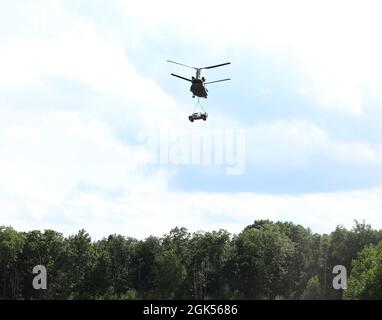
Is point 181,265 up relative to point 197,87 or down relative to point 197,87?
down

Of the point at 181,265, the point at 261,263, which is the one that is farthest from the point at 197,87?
the point at 261,263

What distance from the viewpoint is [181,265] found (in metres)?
145

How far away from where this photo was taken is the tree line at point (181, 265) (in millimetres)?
145000

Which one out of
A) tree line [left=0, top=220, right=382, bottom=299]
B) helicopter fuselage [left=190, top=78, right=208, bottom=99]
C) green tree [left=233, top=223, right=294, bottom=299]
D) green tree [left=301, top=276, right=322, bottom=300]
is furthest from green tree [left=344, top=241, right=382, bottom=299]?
helicopter fuselage [left=190, top=78, right=208, bottom=99]

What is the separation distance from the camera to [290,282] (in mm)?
152750

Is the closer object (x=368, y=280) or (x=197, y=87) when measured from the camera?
(x=197, y=87)

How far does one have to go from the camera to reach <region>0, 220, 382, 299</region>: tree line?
145 m

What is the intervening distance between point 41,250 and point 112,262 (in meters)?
17.4

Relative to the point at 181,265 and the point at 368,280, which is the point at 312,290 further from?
the point at 368,280

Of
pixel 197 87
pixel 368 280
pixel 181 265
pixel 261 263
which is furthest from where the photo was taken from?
pixel 261 263

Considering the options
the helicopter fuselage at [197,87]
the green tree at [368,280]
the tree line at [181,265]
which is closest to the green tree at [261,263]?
the tree line at [181,265]
